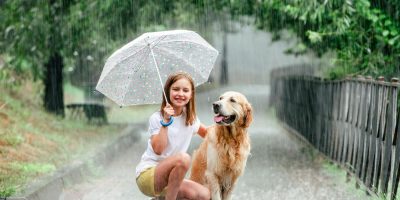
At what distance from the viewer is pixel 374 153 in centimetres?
864

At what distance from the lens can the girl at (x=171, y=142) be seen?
5633 mm

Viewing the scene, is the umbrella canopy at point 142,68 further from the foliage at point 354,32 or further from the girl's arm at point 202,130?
the foliage at point 354,32

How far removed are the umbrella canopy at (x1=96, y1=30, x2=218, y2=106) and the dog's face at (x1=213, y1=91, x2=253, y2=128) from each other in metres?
0.54

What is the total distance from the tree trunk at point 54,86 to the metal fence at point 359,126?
649 centimetres

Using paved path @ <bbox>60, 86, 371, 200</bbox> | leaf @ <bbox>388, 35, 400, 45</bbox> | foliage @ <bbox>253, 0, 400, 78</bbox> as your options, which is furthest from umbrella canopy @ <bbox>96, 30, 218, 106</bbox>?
leaf @ <bbox>388, 35, 400, 45</bbox>

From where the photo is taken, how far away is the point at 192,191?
608 cm

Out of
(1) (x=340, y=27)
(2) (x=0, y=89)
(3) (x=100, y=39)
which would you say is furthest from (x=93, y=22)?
(1) (x=340, y=27)

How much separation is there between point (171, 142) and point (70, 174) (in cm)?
437

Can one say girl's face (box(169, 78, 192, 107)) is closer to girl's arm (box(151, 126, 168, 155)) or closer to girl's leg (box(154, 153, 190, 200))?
girl's arm (box(151, 126, 168, 155))

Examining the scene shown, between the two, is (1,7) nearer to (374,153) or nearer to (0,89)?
(0,89)

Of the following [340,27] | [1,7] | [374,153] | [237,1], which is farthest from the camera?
[1,7]

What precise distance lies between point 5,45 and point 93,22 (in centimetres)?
337

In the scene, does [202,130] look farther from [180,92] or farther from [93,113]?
[93,113]

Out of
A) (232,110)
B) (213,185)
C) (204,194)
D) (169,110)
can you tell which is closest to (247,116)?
(232,110)
